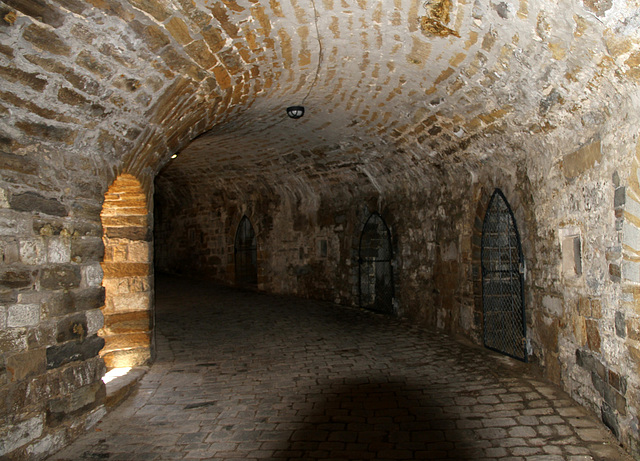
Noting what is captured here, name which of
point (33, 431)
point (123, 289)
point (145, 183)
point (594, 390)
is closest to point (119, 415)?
point (33, 431)

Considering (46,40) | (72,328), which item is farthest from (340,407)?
(46,40)

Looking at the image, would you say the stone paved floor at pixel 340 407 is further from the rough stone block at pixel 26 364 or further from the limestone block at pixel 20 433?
the rough stone block at pixel 26 364

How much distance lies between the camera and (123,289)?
4812 mm

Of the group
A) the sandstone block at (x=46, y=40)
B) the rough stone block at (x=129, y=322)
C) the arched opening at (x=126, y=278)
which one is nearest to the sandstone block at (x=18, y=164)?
the sandstone block at (x=46, y=40)

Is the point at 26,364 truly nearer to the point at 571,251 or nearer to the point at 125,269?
the point at 125,269

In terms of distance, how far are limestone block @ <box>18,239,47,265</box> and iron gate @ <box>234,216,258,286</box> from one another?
345 inches

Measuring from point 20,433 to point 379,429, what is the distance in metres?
2.33

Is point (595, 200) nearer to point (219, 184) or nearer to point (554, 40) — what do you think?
point (554, 40)

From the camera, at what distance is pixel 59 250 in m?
3.28

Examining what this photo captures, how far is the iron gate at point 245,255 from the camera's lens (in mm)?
11953

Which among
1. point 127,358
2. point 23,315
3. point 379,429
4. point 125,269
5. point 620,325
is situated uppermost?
point 125,269

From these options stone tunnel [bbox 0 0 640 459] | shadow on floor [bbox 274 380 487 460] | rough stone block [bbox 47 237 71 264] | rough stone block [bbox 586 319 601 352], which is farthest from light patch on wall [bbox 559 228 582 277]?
rough stone block [bbox 47 237 71 264]

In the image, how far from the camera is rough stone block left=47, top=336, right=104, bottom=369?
316cm

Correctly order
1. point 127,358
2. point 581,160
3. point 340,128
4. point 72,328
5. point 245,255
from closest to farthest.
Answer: point 72,328 → point 581,160 → point 127,358 → point 340,128 → point 245,255
